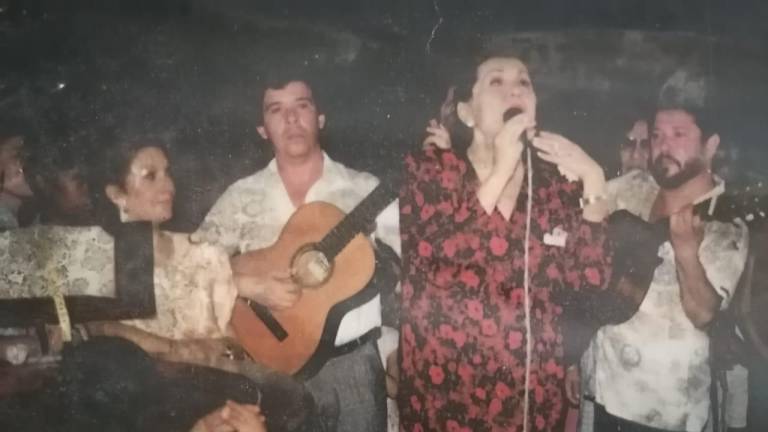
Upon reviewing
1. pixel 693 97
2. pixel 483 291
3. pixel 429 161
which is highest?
pixel 693 97

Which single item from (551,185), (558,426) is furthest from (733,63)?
(558,426)

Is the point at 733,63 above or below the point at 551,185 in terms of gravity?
above

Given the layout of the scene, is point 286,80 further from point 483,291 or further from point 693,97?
point 693,97

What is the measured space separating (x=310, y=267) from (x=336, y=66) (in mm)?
374

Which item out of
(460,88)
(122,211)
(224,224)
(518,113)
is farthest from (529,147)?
(122,211)

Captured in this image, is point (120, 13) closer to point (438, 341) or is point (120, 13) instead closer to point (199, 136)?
point (199, 136)

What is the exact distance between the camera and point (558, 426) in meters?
1.89

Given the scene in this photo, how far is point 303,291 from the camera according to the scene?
6.15ft

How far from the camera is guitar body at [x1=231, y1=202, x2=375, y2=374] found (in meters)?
1.87

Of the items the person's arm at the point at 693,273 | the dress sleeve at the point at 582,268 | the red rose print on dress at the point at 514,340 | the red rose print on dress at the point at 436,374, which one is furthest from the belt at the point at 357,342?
the person's arm at the point at 693,273

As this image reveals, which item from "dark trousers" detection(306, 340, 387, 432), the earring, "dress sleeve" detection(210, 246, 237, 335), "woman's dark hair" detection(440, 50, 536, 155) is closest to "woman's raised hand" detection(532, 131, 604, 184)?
"woman's dark hair" detection(440, 50, 536, 155)

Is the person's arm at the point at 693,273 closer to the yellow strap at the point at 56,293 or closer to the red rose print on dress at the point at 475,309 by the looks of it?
the red rose print on dress at the point at 475,309

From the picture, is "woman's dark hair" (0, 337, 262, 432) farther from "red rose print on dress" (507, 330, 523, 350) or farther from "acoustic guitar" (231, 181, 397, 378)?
"red rose print on dress" (507, 330, 523, 350)

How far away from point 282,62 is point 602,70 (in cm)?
59
